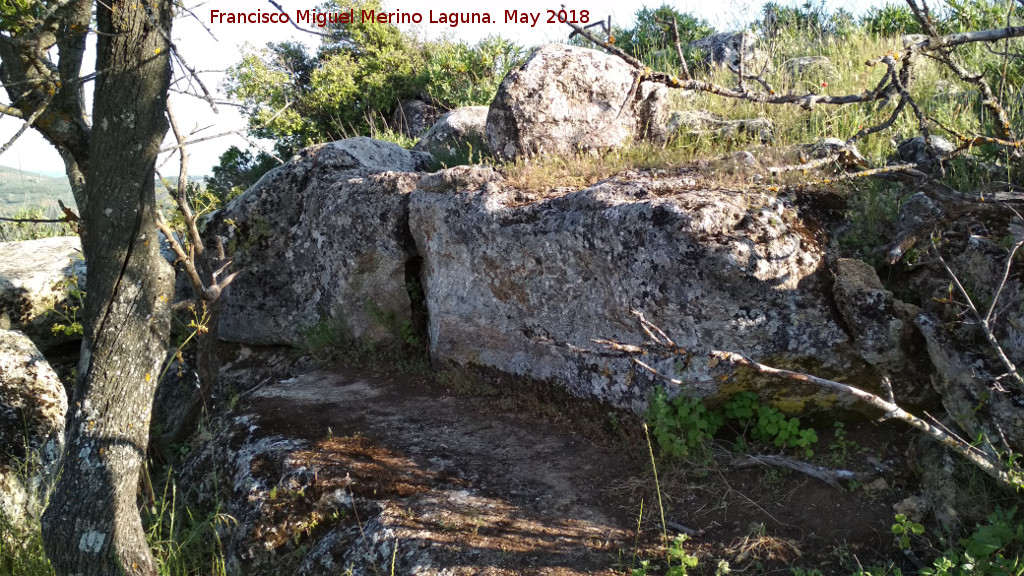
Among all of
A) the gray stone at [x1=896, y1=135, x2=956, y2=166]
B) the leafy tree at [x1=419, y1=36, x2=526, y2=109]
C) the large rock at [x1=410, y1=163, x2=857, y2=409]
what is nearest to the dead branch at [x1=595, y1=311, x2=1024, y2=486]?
the large rock at [x1=410, y1=163, x2=857, y2=409]

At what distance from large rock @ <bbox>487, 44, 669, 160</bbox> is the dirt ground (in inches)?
107

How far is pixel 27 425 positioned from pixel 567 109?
17.8 feet

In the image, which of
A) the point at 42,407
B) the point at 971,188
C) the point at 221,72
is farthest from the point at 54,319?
the point at 971,188

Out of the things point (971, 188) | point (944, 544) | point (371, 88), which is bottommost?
point (944, 544)

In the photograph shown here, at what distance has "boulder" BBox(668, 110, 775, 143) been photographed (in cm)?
656

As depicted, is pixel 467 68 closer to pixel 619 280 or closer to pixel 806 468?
pixel 619 280

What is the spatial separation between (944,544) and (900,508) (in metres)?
0.40

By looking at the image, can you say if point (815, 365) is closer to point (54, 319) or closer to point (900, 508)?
point (900, 508)

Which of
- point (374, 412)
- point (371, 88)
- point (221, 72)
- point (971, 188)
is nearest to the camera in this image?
point (221, 72)

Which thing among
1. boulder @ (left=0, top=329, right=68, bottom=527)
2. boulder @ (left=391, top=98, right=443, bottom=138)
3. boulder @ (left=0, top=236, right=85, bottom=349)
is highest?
boulder @ (left=391, top=98, right=443, bottom=138)

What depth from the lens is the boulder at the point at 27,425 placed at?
5258mm

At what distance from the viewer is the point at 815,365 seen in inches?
158

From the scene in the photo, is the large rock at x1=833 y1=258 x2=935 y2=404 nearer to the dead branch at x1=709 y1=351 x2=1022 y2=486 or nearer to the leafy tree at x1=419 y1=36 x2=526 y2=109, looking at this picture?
the dead branch at x1=709 y1=351 x2=1022 y2=486

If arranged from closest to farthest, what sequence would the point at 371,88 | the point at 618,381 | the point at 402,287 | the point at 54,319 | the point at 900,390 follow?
the point at 900,390, the point at 618,381, the point at 402,287, the point at 54,319, the point at 371,88
